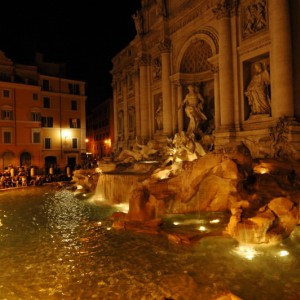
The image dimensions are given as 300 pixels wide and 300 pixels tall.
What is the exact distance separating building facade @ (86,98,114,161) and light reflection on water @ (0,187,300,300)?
35850 millimetres

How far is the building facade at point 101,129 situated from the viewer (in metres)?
46.8

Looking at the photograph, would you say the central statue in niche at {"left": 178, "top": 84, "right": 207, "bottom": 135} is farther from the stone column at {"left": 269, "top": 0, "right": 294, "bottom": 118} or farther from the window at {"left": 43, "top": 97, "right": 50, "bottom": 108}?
the window at {"left": 43, "top": 97, "right": 50, "bottom": 108}

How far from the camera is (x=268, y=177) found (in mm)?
9555

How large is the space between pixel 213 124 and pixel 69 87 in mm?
24155

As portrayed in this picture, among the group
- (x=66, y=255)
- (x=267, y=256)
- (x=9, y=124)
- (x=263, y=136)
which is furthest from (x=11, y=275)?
(x=9, y=124)

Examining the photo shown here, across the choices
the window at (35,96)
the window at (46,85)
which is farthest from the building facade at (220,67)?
the window at (46,85)

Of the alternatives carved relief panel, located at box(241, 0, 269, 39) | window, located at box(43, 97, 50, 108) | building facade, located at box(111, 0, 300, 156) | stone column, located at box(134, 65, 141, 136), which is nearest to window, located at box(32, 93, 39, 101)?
window, located at box(43, 97, 50, 108)

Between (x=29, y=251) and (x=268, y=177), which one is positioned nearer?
(x=29, y=251)

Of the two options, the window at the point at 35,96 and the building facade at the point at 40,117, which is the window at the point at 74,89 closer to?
the building facade at the point at 40,117

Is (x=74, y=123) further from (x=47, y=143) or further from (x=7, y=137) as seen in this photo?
(x=7, y=137)

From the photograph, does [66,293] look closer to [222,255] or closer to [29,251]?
[29,251]

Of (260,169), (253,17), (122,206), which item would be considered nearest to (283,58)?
(253,17)

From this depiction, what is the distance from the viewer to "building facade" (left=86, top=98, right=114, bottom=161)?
46816mm

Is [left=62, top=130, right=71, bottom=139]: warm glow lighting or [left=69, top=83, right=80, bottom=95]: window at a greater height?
[left=69, top=83, right=80, bottom=95]: window
